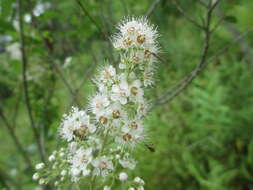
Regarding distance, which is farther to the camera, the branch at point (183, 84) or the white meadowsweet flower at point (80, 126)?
the branch at point (183, 84)

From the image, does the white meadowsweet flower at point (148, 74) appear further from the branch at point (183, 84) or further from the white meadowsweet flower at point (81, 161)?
the branch at point (183, 84)

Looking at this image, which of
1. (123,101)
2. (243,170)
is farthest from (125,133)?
(243,170)

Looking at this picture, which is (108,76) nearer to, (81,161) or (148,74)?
(148,74)

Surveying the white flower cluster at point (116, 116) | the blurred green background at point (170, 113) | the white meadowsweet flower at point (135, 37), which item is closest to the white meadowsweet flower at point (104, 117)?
the white flower cluster at point (116, 116)

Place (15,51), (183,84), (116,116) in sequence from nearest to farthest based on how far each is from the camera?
1. (116,116)
2. (183,84)
3. (15,51)

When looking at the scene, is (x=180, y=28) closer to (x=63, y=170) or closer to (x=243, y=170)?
(x=243, y=170)

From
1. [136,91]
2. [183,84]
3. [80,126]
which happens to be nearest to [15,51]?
[183,84]

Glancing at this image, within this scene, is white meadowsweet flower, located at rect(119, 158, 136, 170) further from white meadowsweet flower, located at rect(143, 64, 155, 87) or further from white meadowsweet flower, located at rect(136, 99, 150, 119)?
white meadowsweet flower, located at rect(143, 64, 155, 87)
